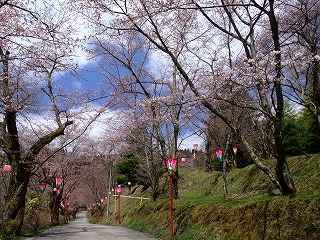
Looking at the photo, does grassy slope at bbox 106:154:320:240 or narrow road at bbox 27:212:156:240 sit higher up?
grassy slope at bbox 106:154:320:240

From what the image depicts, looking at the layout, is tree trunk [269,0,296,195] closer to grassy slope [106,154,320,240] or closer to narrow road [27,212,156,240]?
grassy slope [106,154,320,240]

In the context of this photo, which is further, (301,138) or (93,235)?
(301,138)

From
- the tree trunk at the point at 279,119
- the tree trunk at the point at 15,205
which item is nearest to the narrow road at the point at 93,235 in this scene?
the tree trunk at the point at 15,205

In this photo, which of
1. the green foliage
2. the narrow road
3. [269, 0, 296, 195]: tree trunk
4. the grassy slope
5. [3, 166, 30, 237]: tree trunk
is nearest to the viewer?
the grassy slope

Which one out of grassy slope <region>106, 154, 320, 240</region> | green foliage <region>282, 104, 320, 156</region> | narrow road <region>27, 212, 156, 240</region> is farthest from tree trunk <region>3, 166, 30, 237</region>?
green foliage <region>282, 104, 320, 156</region>

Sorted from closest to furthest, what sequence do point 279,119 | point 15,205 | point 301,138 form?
point 279,119 → point 15,205 → point 301,138

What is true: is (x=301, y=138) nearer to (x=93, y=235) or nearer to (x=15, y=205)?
(x=93, y=235)

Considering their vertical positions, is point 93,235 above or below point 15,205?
below

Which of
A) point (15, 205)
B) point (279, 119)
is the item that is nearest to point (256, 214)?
point (279, 119)

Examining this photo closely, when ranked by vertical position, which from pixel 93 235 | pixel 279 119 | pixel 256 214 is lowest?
pixel 93 235

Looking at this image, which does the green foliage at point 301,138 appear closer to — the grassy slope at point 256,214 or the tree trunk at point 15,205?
the grassy slope at point 256,214

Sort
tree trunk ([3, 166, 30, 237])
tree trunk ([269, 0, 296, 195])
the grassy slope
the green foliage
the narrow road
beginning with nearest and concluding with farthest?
1. the grassy slope
2. tree trunk ([269, 0, 296, 195])
3. the narrow road
4. tree trunk ([3, 166, 30, 237])
5. the green foliage

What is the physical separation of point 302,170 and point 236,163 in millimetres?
11909

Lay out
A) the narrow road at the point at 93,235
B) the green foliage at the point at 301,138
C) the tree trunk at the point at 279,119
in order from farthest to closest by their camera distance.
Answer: the green foliage at the point at 301,138 < the narrow road at the point at 93,235 < the tree trunk at the point at 279,119
